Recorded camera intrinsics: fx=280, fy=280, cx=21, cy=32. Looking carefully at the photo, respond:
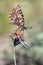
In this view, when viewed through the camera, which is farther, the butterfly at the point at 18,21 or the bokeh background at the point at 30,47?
the bokeh background at the point at 30,47

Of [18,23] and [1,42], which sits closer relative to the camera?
[18,23]

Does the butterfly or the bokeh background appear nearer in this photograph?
the butterfly

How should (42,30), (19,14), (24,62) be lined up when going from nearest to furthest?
1. (19,14)
2. (24,62)
3. (42,30)

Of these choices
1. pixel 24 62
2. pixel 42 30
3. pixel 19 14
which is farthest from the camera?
pixel 42 30

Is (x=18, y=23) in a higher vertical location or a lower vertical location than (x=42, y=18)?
lower

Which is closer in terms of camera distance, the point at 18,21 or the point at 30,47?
the point at 18,21

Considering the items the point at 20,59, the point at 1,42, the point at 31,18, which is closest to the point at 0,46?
the point at 1,42

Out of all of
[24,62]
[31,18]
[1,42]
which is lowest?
[24,62]

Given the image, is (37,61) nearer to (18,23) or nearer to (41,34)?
(41,34)

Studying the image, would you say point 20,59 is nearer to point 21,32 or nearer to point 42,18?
point 42,18

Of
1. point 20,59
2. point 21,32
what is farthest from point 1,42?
point 21,32
